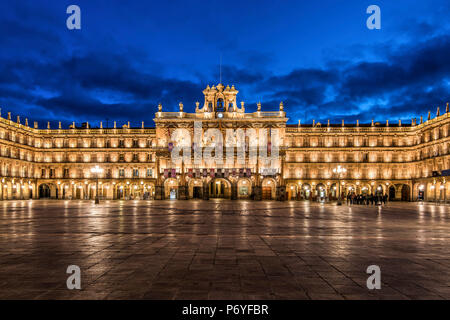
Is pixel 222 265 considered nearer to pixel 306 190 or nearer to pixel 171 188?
pixel 171 188

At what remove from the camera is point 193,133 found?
70.0 meters

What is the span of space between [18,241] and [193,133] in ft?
191

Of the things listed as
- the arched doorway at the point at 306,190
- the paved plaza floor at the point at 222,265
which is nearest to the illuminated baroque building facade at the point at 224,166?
the arched doorway at the point at 306,190

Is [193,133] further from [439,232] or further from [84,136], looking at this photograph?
[439,232]

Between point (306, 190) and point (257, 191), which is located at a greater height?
point (257, 191)

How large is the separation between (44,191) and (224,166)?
42880mm

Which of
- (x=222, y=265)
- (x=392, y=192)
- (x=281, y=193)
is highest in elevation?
(x=222, y=265)

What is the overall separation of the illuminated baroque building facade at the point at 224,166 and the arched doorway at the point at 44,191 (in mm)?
225

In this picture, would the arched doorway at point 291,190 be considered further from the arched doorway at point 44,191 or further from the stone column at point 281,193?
the arched doorway at point 44,191

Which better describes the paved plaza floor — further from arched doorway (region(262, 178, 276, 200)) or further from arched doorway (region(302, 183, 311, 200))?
arched doorway (region(302, 183, 311, 200))

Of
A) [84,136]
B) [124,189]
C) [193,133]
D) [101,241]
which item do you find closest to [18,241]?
[101,241]

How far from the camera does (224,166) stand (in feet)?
221

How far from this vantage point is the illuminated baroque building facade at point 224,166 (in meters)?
66.9

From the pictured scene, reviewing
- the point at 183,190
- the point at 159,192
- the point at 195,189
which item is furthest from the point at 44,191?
the point at 195,189
